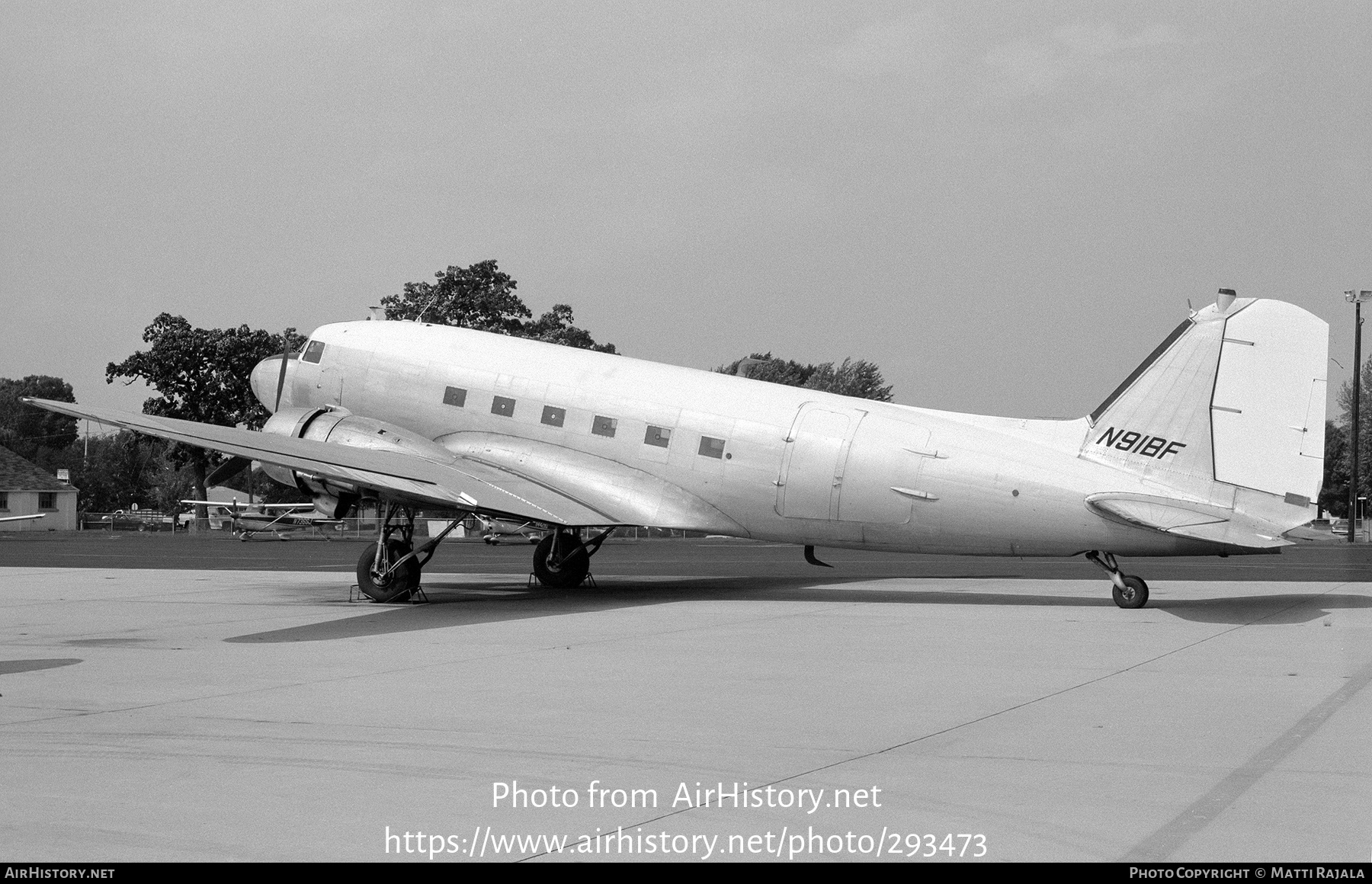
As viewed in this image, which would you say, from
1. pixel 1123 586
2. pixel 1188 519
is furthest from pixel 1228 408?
pixel 1123 586

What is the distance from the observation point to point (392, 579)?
19.4 meters

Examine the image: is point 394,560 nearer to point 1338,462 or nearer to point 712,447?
point 712,447

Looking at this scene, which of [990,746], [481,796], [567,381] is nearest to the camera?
[481,796]

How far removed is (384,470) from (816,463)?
646cm

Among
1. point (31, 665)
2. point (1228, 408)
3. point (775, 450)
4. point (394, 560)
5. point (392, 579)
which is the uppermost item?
point (1228, 408)

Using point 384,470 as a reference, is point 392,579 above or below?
below

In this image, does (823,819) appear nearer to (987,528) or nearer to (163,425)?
(987,528)

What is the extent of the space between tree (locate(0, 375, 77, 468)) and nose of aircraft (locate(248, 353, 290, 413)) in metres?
125

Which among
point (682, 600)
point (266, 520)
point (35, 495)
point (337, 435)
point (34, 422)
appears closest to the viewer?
point (682, 600)

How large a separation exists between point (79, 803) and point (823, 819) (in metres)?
4.01

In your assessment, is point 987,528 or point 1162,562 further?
point 1162,562

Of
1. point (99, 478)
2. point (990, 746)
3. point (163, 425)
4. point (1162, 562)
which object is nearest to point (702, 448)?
point (163, 425)

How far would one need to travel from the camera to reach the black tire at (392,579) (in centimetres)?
1942

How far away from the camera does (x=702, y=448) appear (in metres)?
20.1
